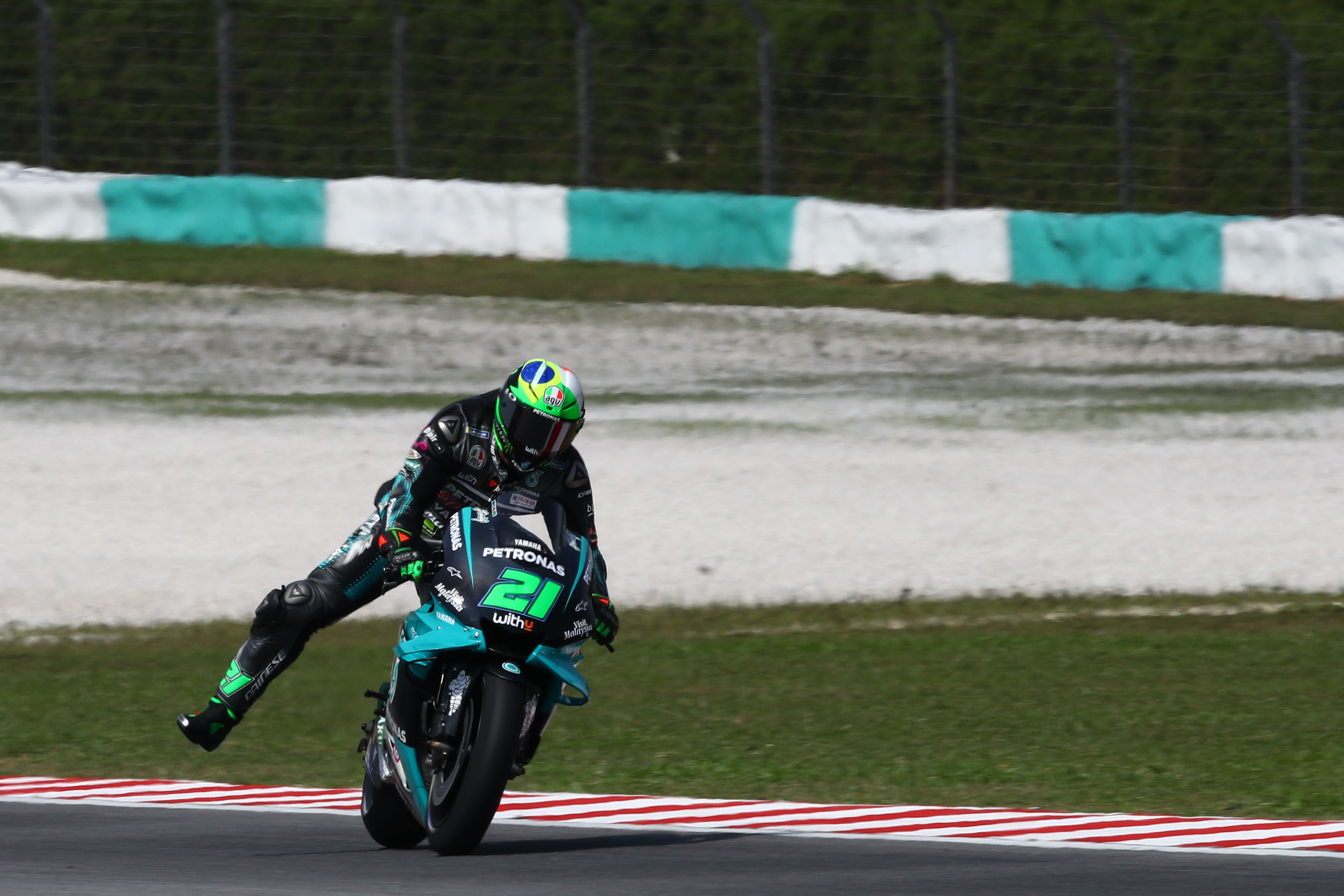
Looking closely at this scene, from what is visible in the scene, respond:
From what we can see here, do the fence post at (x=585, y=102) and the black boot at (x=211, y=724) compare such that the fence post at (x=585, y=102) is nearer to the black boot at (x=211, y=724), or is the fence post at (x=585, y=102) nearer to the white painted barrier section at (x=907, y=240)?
the white painted barrier section at (x=907, y=240)

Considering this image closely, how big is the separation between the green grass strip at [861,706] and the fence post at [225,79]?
32.2ft

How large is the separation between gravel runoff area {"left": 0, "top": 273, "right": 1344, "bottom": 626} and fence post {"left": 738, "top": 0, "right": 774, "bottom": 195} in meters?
2.04

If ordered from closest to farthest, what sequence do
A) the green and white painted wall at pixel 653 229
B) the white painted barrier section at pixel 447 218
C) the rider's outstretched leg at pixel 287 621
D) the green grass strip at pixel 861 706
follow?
the rider's outstretched leg at pixel 287 621 < the green grass strip at pixel 861 706 < the green and white painted wall at pixel 653 229 < the white painted barrier section at pixel 447 218

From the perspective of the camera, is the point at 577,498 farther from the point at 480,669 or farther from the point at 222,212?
the point at 222,212

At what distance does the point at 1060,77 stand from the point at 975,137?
1001 mm

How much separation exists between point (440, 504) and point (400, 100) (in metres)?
14.3

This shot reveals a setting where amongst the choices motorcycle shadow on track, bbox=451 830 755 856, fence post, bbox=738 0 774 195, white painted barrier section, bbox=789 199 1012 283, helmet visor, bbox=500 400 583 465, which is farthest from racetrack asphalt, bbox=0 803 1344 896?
fence post, bbox=738 0 774 195

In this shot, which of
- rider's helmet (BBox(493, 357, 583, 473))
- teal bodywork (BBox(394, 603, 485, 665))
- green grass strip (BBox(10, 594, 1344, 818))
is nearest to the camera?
teal bodywork (BBox(394, 603, 485, 665))

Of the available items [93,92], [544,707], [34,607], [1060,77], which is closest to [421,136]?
[93,92]

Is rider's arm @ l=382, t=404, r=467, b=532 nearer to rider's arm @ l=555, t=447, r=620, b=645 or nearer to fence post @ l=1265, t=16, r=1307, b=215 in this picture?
rider's arm @ l=555, t=447, r=620, b=645

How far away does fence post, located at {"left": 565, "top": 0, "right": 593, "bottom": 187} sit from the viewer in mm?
21297

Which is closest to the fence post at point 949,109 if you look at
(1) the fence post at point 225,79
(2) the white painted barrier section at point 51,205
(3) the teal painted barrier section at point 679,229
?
(3) the teal painted barrier section at point 679,229

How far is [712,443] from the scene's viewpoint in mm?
15914

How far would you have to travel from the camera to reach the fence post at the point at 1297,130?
20016 mm
